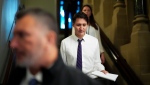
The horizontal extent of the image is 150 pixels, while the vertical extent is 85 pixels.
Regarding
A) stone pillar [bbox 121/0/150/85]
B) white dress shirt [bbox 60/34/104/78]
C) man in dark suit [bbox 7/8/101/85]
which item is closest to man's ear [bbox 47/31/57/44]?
man in dark suit [bbox 7/8/101/85]

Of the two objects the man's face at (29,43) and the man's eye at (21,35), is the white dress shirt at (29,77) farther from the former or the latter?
the man's eye at (21,35)

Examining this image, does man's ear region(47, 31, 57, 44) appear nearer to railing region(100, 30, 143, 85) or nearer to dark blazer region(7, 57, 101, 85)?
dark blazer region(7, 57, 101, 85)

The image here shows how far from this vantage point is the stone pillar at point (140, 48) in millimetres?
4844

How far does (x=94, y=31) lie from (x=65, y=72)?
10.3 feet

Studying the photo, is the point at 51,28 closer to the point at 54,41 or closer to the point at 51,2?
the point at 54,41

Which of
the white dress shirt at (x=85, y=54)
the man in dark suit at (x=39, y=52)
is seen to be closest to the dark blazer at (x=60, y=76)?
the man in dark suit at (x=39, y=52)

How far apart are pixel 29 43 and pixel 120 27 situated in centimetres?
538

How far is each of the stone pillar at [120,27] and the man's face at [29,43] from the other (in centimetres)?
500

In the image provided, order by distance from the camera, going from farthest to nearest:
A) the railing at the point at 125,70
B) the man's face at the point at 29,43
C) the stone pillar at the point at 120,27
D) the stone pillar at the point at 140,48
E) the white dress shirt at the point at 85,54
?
the stone pillar at the point at 120,27, the stone pillar at the point at 140,48, the railing at the point at 125,70, the white dress shirt at the point at 85,54, the man's face at the point at 29,43

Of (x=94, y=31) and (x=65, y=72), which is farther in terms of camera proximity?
(x=94, y=31)

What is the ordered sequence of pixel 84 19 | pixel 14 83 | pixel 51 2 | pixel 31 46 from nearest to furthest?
pixel 31 46, pixel 14 83, pixel 84 19, pixel 51 2

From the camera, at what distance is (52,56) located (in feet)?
4.10

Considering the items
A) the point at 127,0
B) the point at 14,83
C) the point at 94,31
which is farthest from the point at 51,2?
the point at 14,83

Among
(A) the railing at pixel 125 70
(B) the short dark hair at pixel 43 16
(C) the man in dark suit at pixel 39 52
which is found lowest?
(A) the railing at pixel 125 70
